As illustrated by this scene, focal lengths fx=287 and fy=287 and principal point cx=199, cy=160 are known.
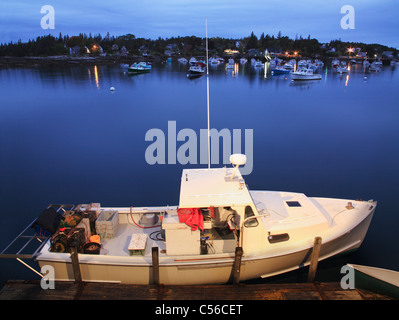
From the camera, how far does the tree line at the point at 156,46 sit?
126m

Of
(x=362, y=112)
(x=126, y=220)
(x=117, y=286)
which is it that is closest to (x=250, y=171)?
(x=126, y=220)

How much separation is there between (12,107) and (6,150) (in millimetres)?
16193

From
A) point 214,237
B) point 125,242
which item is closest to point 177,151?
point 125,242

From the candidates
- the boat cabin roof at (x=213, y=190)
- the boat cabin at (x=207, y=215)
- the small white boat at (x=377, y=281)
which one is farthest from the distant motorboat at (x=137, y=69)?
the small white boat at (x=377, y=281)

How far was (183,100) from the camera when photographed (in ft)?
115

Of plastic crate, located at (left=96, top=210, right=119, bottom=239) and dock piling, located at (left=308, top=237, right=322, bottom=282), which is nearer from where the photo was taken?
dock piling, located at (left=308, top=237, right=322, bottom=282)

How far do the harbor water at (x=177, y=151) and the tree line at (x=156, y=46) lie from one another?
3917 inches

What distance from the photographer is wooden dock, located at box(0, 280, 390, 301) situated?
18.6ft

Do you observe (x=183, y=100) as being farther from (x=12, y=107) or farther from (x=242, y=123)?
(x=12, y=107)

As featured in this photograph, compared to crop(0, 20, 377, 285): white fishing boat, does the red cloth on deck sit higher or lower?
higher

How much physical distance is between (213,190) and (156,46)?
181 m

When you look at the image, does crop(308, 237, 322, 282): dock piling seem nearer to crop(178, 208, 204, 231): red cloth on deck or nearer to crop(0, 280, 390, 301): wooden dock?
crop(0, 280, 390, 301): wooden dock

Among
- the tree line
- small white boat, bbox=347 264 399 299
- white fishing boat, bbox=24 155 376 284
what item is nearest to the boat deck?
white fishing boat, bbox=24 155 376 284

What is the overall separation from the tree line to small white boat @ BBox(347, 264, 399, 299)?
126 metres
